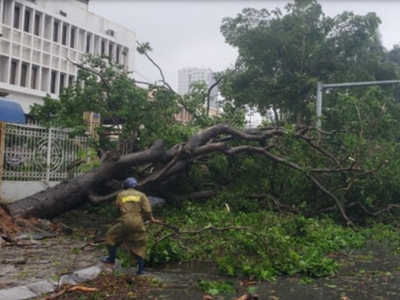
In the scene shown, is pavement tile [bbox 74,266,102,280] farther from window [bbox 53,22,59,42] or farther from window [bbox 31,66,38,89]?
window [bbox 53,22,59,42]

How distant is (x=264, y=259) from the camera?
25.3 feet

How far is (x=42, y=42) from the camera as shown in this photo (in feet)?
105

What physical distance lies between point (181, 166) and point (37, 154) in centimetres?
351

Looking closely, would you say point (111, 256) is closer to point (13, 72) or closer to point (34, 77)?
point (13, 72)

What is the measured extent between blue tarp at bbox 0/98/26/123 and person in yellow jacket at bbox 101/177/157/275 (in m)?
4.86

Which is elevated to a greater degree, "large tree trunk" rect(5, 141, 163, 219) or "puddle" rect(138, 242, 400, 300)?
"large tree trunk" rect(5, 141, 163, 219)

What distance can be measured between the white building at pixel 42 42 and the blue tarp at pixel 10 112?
16387mm

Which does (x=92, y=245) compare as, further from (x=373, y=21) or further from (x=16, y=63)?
(x=16, y=63)

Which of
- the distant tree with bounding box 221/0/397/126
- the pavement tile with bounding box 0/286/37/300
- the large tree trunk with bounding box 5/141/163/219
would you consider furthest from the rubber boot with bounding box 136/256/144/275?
the distant tree with bounding box 221/0/397/126

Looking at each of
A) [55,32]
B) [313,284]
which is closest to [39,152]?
[313,284]

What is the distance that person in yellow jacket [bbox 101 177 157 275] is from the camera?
7.27m

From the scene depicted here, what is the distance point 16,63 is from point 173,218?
22.7m

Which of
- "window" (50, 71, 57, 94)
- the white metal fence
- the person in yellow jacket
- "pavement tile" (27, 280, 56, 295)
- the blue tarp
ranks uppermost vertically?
"window" (50, 71, 57, 94)

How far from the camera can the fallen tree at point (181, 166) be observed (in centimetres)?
1100
